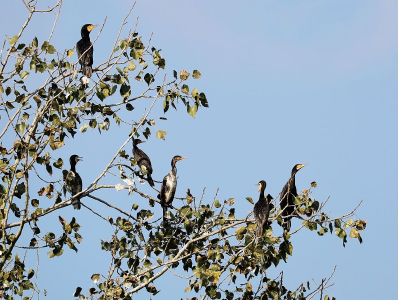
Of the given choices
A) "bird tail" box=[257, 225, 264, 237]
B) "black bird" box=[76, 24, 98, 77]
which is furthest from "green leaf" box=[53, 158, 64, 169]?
"black bird" box=[76, 24, 98, 77]

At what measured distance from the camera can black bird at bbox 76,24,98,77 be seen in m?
9.39

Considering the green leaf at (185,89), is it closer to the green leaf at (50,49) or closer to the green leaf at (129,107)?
the green leaf at (129,107)

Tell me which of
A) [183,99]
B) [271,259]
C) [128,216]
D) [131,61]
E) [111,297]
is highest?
[131,61]

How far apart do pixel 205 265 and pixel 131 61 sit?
271cm

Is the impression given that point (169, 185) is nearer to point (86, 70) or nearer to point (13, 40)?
point (86, 70)

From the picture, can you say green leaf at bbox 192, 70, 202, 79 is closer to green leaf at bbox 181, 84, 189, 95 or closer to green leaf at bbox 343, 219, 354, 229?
green leaf at bbox 181, 84, 189, 95

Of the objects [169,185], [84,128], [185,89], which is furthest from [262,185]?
[84,128]

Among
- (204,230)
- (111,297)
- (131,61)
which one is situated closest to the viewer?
(111,297)

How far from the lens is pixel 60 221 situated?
6.96m

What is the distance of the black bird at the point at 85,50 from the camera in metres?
9.39

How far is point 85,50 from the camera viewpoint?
30.4 ft

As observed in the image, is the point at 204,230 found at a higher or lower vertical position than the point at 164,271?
higher

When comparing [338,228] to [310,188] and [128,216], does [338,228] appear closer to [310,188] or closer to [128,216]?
[310,188]

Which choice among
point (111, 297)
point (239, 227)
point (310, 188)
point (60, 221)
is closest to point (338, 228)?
point (310, 188)
